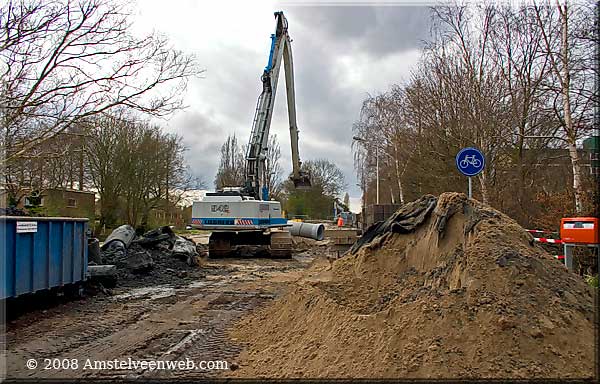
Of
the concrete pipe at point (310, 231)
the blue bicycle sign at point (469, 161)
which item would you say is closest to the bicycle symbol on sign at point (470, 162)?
the blue bicycle sign at point (469, 161)

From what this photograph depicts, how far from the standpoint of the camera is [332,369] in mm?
4711

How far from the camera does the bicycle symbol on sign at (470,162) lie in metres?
9.83

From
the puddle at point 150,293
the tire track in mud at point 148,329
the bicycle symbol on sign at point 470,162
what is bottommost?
the tire track in mud at point 148,329

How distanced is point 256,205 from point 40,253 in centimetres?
945

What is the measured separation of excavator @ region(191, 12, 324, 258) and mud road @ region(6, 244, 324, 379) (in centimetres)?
509

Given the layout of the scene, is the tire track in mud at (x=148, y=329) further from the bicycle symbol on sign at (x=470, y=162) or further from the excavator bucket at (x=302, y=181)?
the excavator bucket at (x=302, y=181)

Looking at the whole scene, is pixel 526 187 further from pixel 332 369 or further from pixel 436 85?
pixel 332 369

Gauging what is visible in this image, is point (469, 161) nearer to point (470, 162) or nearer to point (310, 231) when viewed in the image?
point (470, 162)

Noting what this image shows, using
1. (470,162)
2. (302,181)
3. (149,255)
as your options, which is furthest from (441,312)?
(302,181)

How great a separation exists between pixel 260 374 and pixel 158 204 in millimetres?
26087

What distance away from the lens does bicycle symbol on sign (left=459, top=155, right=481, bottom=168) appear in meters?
9.83

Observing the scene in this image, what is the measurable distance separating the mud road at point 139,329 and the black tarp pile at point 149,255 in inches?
42.4

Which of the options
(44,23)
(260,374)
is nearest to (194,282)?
(44,23)

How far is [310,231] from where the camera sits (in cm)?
2475
